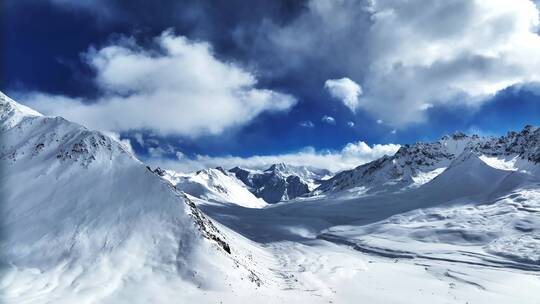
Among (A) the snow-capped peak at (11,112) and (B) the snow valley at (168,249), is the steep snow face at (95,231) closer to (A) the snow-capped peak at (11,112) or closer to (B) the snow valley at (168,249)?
(B) the snow valley at (168,249)

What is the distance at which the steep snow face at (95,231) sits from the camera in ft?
155

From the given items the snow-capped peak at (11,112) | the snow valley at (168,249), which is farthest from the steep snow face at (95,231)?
the snow-capped peak at (11,112)

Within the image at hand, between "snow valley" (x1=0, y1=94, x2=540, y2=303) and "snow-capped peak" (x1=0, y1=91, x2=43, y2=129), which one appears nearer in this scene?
"snow valley" (x1=0, y1=94, x2=540, y2=303)

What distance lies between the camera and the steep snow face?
4719 centimetres

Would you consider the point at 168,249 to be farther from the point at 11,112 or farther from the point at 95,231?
the point at 11,112

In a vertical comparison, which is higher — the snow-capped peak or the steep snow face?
the snow-capped peak

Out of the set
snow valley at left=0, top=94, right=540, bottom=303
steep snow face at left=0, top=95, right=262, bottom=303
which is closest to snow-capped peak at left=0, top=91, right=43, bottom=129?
snow valley at left=0, top=94, right=540, bottom=303

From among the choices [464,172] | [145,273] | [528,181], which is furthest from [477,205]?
[145,273]

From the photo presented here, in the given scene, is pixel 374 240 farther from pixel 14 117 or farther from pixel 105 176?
pixel 14 117

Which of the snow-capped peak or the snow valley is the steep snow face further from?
the snow-capped peak

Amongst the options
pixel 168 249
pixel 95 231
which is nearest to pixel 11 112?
pixel 95 231

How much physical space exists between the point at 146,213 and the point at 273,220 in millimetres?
79426

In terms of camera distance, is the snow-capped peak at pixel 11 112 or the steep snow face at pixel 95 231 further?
the snow-capped peak at pixel 11 112

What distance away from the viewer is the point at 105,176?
72.9 metres
